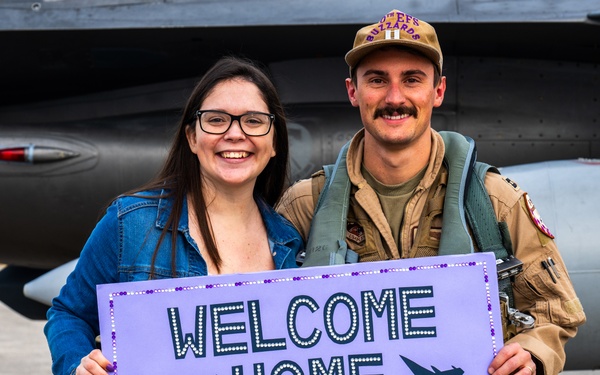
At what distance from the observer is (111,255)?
247 centimetres

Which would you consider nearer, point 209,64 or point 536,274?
point 536,274

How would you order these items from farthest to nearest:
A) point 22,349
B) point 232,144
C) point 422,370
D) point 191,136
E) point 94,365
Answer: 1. point 22,349
2. point 191,136
3. point 232,144
4. point 422,370
5. point 94,365

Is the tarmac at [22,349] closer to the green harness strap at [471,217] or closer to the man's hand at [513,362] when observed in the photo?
the green harness strap at [471,217]

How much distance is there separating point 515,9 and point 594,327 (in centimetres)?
225

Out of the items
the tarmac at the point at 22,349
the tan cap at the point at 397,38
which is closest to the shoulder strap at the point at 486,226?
the tan cap at the point at 397,38

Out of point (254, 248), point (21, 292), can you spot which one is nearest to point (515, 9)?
point (254, 248)

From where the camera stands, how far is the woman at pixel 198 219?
2.47 meters

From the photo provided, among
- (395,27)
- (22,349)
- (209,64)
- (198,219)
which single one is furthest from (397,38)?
(22,349)

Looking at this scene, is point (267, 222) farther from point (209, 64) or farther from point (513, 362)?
point (209, 64)

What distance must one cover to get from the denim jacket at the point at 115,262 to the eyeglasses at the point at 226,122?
28 centimetres

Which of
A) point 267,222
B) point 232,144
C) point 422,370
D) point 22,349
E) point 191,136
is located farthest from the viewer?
point 22,349

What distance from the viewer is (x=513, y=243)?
2.69 meters

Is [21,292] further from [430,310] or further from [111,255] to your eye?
[430,310]

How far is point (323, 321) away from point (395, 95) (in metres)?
0.78
